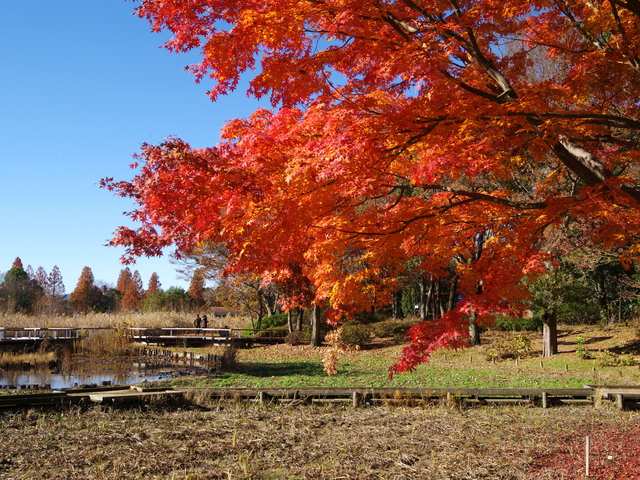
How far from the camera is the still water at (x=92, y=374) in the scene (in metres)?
15.1

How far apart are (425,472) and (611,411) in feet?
18.9

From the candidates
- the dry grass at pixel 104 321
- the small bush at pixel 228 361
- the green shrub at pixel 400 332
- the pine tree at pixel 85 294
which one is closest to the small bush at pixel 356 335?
the green shrub at pixel 400 332

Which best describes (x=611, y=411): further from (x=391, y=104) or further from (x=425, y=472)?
(x=391, y=104)

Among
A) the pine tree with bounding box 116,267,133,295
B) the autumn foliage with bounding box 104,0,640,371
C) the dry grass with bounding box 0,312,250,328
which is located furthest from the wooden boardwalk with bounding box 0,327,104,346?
the pine tree with bounding box 116,267,133,295

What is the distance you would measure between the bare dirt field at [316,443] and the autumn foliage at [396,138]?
137cm

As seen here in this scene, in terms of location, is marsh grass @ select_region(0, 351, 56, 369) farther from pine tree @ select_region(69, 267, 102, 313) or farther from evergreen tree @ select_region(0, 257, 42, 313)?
pine tree @ select_region(69, 267, 102, 313)

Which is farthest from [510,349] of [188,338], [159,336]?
[159,336]

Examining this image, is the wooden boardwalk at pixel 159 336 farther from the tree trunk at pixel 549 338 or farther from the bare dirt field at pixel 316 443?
the bare dirt field at pixel 316 443

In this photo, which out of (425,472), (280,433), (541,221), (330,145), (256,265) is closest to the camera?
(330,145)

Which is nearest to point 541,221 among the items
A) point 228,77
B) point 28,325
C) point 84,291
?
point 228,77

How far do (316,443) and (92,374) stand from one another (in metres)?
12.1

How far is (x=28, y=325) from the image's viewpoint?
82.0ft

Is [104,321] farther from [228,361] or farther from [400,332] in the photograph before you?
[400,332]

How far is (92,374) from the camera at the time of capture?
1700 cm
